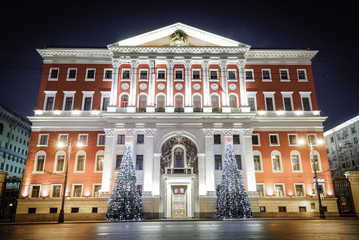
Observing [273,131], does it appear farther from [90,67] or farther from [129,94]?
[90,67]

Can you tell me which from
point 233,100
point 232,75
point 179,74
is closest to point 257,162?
point 233,100

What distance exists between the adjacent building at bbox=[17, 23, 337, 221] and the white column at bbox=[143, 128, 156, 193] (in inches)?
4.7

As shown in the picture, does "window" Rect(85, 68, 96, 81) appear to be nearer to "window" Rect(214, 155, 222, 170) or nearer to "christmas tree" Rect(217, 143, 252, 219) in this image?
"window" Rect(214, 155, 222, 170)

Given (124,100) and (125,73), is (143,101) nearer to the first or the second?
(124,100)

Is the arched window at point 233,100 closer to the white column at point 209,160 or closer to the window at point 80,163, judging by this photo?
the white column at point 209,160

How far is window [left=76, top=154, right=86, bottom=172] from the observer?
1301 inches

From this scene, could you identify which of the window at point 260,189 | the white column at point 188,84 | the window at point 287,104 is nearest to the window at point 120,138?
the white column at point 188,84

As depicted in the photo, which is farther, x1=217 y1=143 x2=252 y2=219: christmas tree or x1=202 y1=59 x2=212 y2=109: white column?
A: x1=202 y1=59 x2=212 y2=109: white column

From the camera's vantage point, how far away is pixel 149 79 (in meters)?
35.6

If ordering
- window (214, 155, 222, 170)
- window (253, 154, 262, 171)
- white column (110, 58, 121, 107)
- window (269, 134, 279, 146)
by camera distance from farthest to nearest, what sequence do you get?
window (269, 134, 279, 146) → white column (110, 58, 121, 107) → window (253, 154, 262, 171) → window (214, 155, 222, 170)

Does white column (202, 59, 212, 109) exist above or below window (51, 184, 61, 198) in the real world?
above

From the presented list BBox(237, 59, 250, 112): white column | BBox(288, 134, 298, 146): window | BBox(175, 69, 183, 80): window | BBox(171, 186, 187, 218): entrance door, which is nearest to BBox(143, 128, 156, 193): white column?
BBox(171, 186, 187, 218): entrance door

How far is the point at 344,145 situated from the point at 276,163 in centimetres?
3159

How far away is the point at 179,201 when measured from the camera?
Answer: 3228 centimetres
